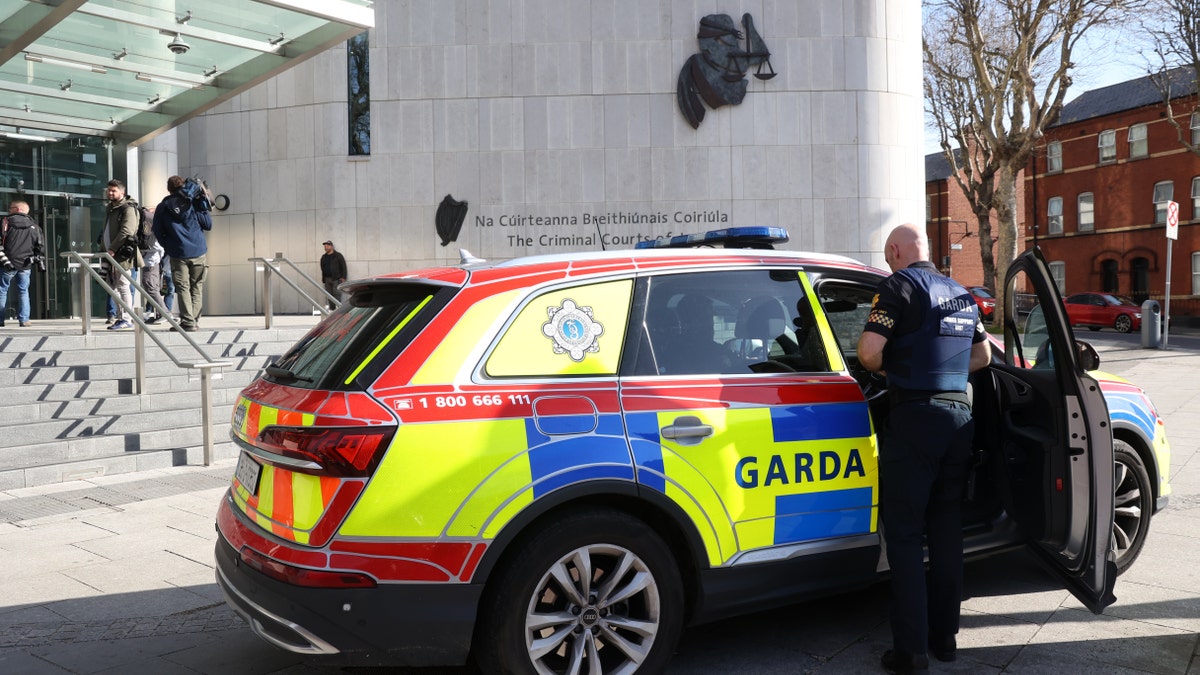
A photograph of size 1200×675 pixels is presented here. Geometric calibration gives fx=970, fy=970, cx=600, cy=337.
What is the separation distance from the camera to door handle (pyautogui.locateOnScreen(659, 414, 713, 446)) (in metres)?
3.51

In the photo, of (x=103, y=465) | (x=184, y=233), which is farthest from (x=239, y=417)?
(x=184, y=233)

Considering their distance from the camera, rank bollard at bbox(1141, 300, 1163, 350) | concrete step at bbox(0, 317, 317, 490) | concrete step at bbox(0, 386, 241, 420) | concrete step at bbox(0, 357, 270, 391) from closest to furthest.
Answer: concrete step at bbox(0, 317, 317, 490) → concrete step at bbox(0, 386, 241, 420) → concrete step at bbox(0, 357, 270, 391) → bollard at bbox(1141, 300, 1163, 350)

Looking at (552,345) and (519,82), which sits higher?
(519,82)

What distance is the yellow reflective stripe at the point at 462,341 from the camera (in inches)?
129

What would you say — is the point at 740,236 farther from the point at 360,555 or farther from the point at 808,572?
the point at 360,555

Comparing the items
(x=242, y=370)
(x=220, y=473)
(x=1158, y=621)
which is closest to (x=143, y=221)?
(x=242, y=370)

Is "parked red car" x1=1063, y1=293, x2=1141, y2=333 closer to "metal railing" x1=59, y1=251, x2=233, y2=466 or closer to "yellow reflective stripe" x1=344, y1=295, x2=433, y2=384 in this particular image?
"metal railing" x1=59, y1=251, x2=233, y2=466

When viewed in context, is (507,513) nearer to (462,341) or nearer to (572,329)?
(462,341)

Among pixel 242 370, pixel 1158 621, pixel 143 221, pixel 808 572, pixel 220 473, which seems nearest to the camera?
pixel 808 572

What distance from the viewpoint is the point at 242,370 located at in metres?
11.2

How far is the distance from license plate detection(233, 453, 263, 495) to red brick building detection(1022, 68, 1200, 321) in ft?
132

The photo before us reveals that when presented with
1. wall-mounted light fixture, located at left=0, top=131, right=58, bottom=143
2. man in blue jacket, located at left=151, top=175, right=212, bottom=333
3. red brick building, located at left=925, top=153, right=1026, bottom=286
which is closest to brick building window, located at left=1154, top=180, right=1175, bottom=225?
red brick building, located at left=925, top=153, right=1026, bottom=286

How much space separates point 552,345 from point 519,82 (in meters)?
20.3

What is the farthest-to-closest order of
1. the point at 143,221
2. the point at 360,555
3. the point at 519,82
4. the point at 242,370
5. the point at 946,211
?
the point at 946,211, the point at 519,82, the point at 143,221, the point at 242,370, the point at 360,555
